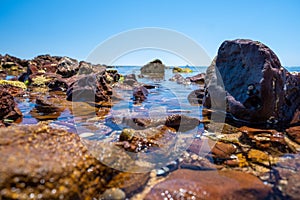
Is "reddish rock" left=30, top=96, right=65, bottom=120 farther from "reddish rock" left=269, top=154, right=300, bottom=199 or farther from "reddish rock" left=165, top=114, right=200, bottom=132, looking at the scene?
"reddish rock" left=269, top=154, right=300, bottom=199

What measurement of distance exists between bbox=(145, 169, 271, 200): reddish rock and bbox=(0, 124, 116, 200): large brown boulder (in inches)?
20.3

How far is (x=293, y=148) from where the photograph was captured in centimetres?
266

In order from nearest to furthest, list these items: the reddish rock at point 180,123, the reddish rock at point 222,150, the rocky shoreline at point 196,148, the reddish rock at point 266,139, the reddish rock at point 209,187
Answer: the rocky shoreline at point 196,148 → the reddish rock at point 209,187 → the reddish rock at point 222,150 → the reddish rock at point 266,139 → the reddish rock at point 180,123

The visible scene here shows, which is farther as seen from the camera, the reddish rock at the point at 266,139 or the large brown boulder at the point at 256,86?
the large brown boulder at the point at 256,86

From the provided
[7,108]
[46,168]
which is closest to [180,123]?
[46,168]

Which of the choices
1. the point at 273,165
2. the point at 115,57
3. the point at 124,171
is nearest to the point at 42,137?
the point at 124,171

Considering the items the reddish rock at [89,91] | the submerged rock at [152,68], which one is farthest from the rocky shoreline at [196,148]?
the submerged rock at [152,68]

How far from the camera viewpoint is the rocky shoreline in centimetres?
156

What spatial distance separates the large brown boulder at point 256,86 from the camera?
379 centimetres

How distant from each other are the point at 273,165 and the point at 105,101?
4841mm

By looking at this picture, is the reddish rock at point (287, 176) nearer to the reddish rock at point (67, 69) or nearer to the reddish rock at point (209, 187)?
the reddish rock at point (209, 187)

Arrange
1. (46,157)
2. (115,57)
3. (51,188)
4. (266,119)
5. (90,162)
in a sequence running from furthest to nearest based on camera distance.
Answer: (115,57) → (266,119) → (90,162) → (46,157) → (51,188)

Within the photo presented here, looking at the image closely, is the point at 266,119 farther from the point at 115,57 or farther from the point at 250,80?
the point at 115,57

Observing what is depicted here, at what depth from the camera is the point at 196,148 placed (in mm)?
2637
